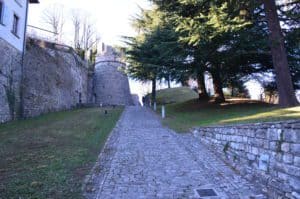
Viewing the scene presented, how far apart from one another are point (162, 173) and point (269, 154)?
245 centimetres

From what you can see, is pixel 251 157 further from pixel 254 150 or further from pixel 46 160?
pixel 46 160

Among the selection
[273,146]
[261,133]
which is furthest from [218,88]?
[273,146]

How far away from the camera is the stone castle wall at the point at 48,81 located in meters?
20.0

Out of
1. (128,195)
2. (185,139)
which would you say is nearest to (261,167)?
(128,195)

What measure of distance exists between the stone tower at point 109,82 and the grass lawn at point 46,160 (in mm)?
31870

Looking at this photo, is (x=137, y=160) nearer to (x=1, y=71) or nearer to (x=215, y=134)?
(x=215, y=134)

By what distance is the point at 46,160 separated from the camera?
7.83 m

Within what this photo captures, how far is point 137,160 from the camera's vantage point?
8375mm

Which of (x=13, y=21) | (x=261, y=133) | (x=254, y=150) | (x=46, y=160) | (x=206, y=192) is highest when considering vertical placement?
(x=13, y=21)

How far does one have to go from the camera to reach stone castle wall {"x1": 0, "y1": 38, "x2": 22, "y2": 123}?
53.3ft

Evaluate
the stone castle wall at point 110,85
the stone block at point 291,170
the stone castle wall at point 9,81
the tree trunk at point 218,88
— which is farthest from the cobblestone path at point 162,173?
the stone castle wall at point 110,85

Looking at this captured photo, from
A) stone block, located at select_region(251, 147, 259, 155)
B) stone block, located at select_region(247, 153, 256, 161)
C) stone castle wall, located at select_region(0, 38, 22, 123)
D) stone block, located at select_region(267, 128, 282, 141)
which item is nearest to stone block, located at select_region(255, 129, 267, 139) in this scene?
stone block, located at select_region(267, 128, 282, 141)

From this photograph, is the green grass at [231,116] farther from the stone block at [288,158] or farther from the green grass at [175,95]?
the green grass at [175,95]

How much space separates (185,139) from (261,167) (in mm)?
5820
